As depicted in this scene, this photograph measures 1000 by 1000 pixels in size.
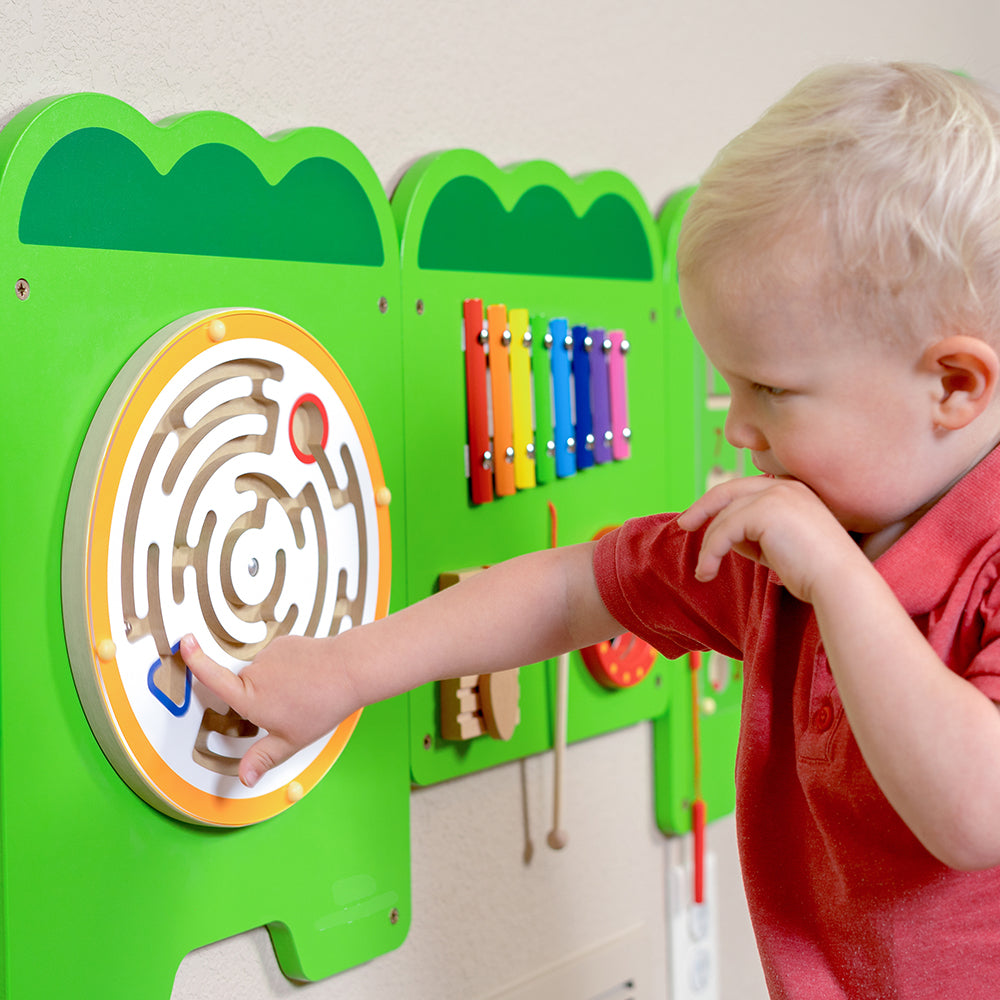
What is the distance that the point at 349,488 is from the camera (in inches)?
30.2

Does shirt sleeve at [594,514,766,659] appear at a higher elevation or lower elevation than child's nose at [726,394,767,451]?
lower

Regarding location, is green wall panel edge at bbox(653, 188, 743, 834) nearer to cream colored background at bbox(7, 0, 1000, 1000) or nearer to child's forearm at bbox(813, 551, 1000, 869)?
cream colored background at bbox(7, 0, 1000, 1000)

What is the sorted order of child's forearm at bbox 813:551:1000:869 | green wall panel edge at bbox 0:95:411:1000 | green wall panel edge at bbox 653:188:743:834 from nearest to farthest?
child's forearm at bbox 813:551:1000:869 → green wall panel edge at bbox 0:95:411:1000 → green wall panel edge at bbox 653:188:743:834

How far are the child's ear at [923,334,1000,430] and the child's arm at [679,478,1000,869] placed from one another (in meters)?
0.08

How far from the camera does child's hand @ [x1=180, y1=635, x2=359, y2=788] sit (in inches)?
25.7

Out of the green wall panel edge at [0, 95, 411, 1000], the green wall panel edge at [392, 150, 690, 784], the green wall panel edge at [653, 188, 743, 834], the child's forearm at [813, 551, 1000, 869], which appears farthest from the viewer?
the green wall panel edge at [653, 188, 743, 834]

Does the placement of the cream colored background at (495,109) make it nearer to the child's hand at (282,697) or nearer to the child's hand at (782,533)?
the child's hand at (282,697)

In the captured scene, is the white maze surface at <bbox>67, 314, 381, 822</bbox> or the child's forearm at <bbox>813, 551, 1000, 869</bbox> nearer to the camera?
the child's forearm at <bbox>813, 551, 1000, 869</bbox>

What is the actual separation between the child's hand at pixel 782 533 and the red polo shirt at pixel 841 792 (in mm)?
61

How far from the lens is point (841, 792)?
1.90 ft

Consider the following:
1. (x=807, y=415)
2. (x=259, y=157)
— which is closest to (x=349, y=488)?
(x=259, y=157)

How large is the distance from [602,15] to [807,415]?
58 centimetres

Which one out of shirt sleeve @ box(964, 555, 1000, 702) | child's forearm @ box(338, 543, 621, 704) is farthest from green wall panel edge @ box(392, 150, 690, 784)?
shirt sleeve @ box(964, 555, 1000, 702)

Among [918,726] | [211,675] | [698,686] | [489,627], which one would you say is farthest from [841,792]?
[698,686]
